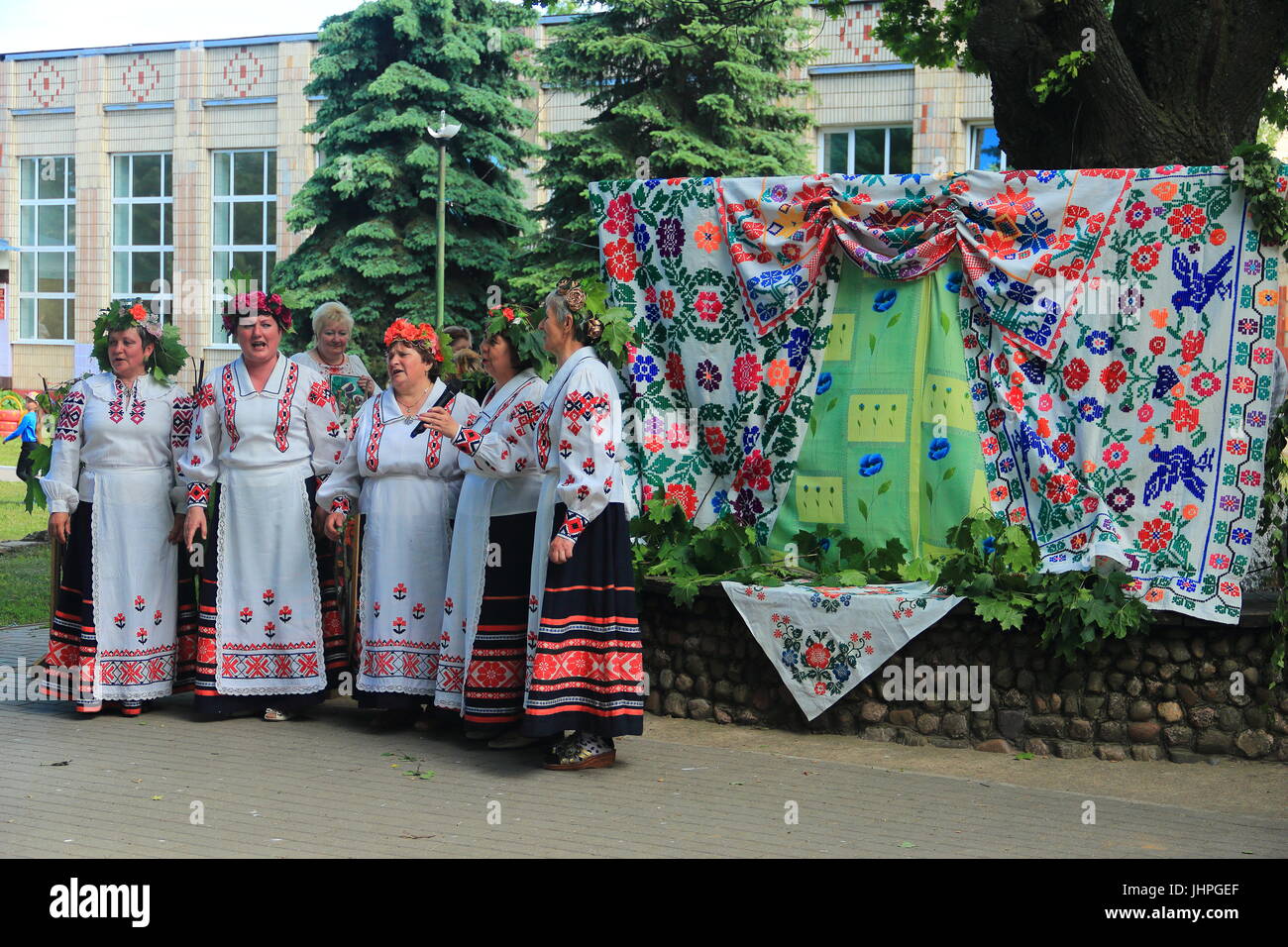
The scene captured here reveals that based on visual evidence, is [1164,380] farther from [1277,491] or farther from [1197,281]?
[1277,491]

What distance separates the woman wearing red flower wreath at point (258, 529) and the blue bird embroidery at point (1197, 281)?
14.3 ft

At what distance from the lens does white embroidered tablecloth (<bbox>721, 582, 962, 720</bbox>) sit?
7.38 meters

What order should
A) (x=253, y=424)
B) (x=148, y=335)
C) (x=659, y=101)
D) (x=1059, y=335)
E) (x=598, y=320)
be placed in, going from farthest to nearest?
1. (x=659, y=101)
2. (x=148, y=335)
3. (x=253, y=424)
4. (x=1059, y=335)
5. (x=598, y=320)

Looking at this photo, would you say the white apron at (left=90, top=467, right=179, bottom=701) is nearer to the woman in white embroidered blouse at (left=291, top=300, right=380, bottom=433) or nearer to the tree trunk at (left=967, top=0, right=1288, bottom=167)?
the woman in white embroidered blouse at (left=291, top=300, right=380, bottom=433)

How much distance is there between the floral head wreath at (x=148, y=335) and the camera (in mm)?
8164

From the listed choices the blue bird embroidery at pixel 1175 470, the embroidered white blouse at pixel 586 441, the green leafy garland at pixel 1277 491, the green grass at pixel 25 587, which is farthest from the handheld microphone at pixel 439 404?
the green grass at pixel 25 587

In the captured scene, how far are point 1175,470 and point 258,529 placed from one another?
460cm

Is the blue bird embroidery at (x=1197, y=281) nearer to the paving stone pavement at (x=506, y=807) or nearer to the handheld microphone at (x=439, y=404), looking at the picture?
the paving stone pavement at (x=506, y=807)

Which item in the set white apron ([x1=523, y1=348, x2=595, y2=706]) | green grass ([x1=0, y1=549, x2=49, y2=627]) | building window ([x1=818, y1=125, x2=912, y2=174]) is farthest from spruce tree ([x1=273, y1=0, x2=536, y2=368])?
white apron ([x1=523, y1=348, x2=595, y2=706])

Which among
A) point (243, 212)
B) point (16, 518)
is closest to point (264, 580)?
point (16, 518)

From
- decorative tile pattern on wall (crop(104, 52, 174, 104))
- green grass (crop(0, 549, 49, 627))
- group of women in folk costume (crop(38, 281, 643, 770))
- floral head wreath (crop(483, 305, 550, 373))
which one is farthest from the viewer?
decorative tile pattern on wall (crop(104, 52, 174, 104))

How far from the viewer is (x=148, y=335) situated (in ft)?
27.0

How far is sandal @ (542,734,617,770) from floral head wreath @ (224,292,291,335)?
2.70 metres

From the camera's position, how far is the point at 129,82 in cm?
3991
